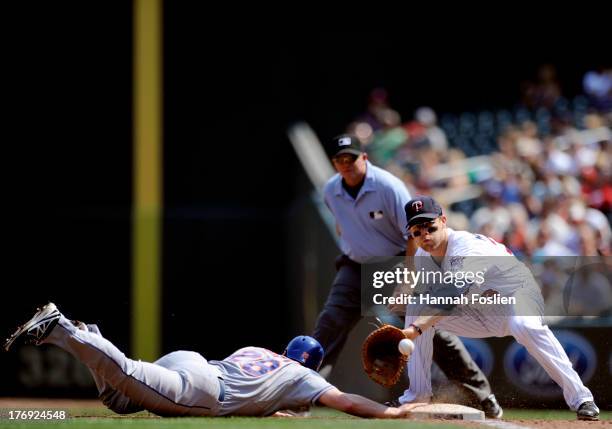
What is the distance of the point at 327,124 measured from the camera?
15.3 m

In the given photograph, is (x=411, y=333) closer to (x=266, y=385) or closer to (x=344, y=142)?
(x=266, y=385)

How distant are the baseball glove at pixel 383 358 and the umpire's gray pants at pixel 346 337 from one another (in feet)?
2.73

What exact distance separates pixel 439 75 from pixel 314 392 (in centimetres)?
1074

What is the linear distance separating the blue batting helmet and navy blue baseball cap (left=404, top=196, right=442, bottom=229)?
0.99 m

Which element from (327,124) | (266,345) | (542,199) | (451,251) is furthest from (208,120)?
(451,251)

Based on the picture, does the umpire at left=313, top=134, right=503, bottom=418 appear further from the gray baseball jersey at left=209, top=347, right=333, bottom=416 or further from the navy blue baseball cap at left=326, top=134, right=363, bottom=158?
the gray baseball jersey at left=209, top=347, right=333, bottom=416

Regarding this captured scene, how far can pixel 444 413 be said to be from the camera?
6.59m

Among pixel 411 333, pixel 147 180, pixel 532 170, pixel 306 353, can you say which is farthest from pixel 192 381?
pixel 147 180

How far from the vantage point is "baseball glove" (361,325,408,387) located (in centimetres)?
672

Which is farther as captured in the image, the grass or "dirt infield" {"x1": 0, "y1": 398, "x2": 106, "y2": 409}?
"dirt infield" {"x1": 0, "y1": 398, "x2": 106, "y2": 409}

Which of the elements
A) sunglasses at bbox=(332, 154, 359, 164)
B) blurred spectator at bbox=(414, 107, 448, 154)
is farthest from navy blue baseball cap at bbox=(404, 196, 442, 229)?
blurred spectator at bbox=(414, 107, 448, 154)

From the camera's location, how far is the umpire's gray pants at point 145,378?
6.01 meters

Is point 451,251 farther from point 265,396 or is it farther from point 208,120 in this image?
point 208,120

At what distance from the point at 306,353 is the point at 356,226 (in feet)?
5.27
